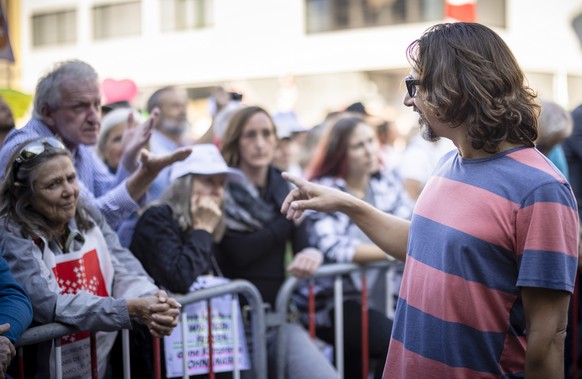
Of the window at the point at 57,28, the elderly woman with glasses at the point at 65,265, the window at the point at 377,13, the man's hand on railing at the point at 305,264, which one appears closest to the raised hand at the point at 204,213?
the man's hand on railing at the point at 305,264

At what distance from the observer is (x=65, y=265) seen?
131 inches

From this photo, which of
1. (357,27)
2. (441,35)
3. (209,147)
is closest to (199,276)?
(209,147)

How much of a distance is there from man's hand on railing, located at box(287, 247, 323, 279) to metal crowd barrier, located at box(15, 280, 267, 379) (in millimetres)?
380

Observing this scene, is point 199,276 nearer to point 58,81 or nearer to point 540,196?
point 58,81

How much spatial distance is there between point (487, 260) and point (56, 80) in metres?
2.62

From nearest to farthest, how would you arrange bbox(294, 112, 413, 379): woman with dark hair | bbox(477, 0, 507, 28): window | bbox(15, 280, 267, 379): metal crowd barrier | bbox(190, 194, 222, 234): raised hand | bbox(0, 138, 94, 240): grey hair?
bbox(15, 280, 267, 379): metal crowd barrier, bbox(0, 138, 94, 240): grey hair, bbox(190, 194, 222, 234): raised hand, bbox(294, 112, 413, 379): woman with dark hair, bbox(477, 0, 507, 28): window

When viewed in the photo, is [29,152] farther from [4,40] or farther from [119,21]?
[119,21]

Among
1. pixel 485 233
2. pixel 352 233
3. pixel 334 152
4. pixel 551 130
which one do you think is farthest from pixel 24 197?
pixel 551 130

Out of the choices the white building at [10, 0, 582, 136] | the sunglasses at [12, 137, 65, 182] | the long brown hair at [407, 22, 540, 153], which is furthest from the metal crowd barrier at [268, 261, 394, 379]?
the white building at [10, 0, 582, 136]

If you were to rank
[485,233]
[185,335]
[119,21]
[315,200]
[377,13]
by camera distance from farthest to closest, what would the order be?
[119,21] → [377,13] → [185,335] → [315,200] → [485,233]

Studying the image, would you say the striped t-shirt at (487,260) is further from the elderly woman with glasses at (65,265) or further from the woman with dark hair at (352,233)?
the woman with dark hair at (352,233)

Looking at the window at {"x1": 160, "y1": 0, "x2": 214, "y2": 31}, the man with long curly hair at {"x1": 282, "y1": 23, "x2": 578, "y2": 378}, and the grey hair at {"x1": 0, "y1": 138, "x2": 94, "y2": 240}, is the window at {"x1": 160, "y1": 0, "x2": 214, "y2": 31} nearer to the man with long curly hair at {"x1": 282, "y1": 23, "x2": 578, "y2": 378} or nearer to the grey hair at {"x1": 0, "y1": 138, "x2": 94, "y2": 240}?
the grey hair at {"x1": 0, "y1": 138, "x2": 94, "y2": 240}

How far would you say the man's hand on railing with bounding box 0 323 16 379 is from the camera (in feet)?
8.91

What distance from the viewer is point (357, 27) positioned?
82.8 feet
